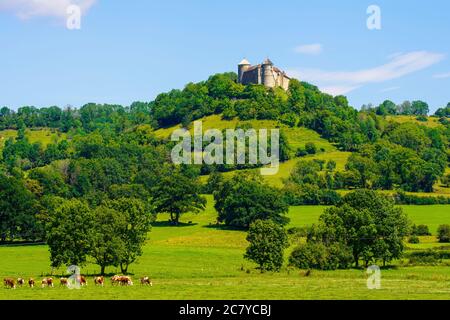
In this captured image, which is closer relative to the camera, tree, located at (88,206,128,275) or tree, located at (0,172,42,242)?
tree, located at (88,206,128,275)

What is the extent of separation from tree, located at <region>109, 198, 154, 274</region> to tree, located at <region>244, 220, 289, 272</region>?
1210cm

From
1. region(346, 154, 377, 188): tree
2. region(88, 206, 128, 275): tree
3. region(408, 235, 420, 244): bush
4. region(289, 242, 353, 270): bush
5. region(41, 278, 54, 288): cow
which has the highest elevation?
region(346, 154, 377, 188): tree

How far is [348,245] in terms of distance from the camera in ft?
280

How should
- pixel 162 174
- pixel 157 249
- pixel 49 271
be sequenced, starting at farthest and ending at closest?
pixel 162 174, pixel 157 249, pixel 49 271

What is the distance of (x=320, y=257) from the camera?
3167 inches

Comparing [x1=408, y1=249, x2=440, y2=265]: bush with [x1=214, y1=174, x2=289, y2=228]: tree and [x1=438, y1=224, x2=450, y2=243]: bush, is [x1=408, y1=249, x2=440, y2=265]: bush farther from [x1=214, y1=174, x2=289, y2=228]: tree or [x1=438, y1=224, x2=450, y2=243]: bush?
[x1=214, y1=174, x2=289, y2=228]: tree

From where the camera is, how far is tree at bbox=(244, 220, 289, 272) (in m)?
79.2

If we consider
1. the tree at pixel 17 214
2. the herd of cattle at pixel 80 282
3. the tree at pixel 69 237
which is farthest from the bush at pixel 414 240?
the herd of cattle at pixel 80 282

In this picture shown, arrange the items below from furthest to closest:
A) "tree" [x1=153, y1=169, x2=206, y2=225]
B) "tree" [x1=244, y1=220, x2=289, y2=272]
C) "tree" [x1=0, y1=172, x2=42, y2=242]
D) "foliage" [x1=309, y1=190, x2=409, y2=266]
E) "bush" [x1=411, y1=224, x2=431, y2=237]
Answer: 1. "tree" [x1=153, y1=169, x2=206, y2=225]
2. "bush" [x1=411, y1=224, x2=431, y2=237]
3. "tree" [x1=0, y1=172, x2=42, y2=242]
4. "foliage" [x1=309, y1=190, x2=409, y2=266]
5. "tree" [x1=244, y1=220, x2=289, y2=272]

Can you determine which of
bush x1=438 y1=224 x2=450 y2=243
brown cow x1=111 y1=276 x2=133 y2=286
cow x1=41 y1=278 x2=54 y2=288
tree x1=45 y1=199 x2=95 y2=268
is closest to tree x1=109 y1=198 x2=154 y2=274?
tree x1=45 y1=199 x2=95 y2=268

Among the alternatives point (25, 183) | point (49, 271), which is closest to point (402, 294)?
point (49, 271)

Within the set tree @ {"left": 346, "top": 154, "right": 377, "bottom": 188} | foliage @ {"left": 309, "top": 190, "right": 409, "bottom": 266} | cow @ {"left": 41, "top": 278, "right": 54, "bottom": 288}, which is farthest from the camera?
tree @ {"left": 346, "top": 154, "right": 377, "bottom": 188}
